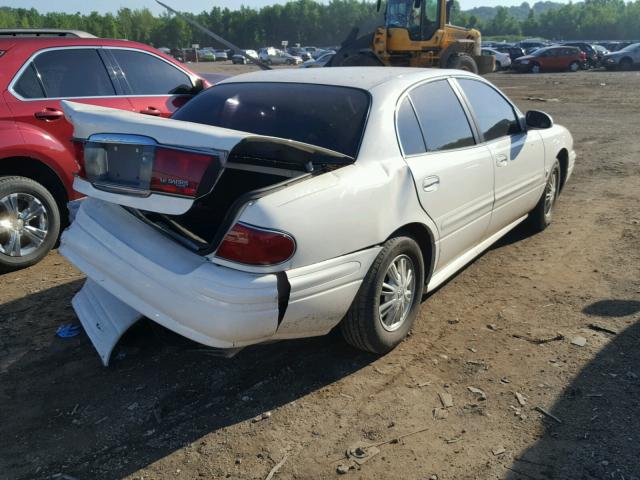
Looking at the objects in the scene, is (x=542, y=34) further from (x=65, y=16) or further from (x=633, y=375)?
(x=633, y=375)

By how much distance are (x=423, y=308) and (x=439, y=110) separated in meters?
1.37

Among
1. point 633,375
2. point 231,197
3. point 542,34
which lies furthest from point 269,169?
point 542,34

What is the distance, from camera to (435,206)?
11.9 ft

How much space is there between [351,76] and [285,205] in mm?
1524

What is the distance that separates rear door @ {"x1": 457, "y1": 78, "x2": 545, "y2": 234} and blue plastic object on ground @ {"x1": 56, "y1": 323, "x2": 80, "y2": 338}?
303 centimetres

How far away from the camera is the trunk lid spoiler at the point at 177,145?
8.72ft

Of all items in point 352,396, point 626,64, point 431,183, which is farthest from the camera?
point 626,64

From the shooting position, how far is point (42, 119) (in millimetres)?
4918

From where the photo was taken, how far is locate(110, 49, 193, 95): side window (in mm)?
5727

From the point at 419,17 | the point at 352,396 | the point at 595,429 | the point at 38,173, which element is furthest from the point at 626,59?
the point at 352,396

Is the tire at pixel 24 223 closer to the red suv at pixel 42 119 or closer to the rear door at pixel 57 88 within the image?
the red suv at pixel 42 119

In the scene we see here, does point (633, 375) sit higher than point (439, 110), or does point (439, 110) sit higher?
point (439, 110)

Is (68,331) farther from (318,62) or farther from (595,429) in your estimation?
(318,62)

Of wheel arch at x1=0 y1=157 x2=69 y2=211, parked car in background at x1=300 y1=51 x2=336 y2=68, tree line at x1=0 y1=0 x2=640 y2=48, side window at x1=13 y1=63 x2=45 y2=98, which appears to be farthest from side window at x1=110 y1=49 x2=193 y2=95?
tree line at x1=0 y1=0 x2=640 y2=48
